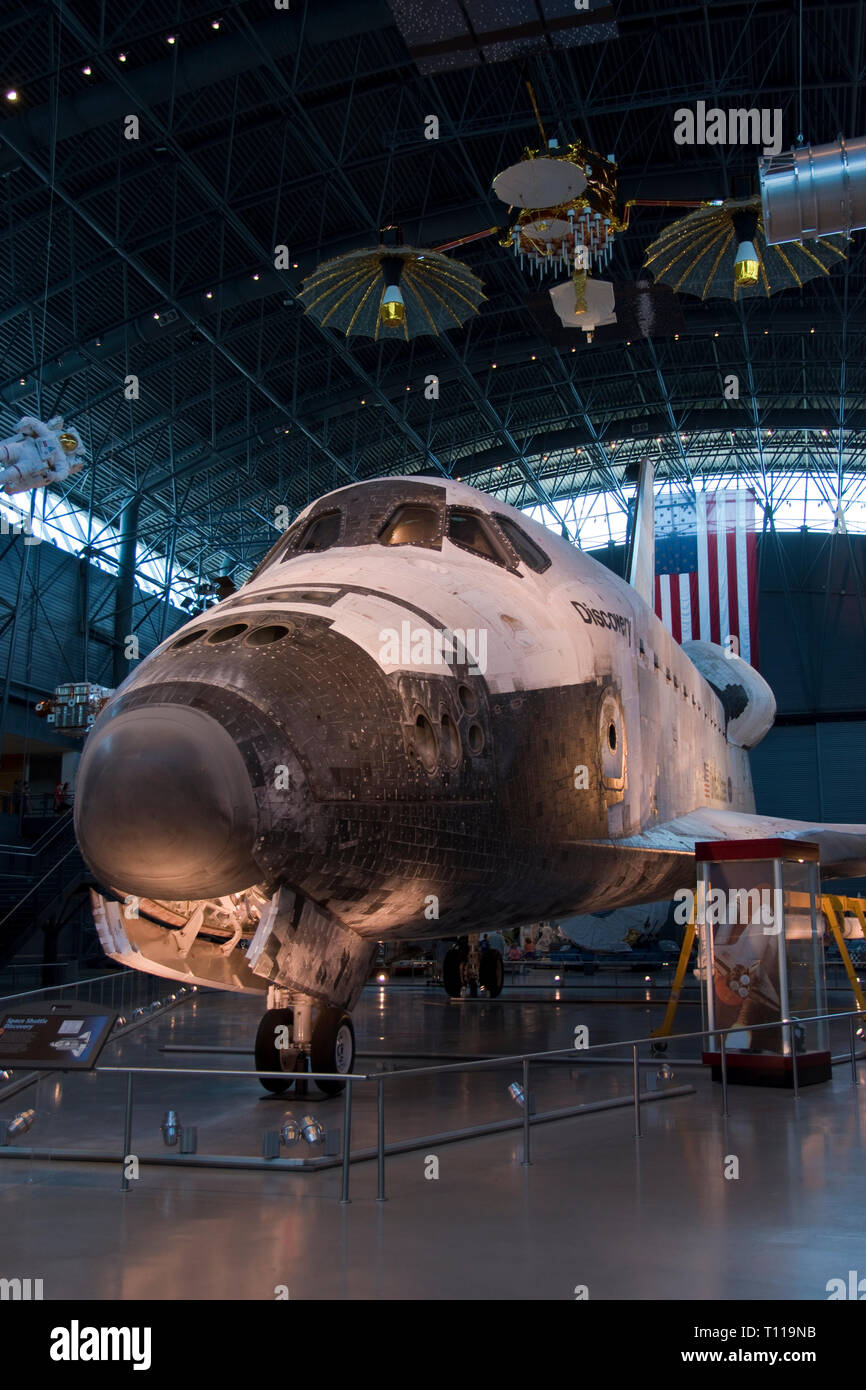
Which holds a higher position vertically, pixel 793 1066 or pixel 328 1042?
pixel 328 1042

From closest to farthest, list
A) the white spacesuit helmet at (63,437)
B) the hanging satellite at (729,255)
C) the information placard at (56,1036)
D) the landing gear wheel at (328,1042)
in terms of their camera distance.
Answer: the information placard at (56,1036) < the landing gear wheel at (328,1042) < the hanging satellite at (729,255) < the white spacesuit helmet at (63,437)

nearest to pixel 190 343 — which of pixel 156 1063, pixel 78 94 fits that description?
pixel 78 94

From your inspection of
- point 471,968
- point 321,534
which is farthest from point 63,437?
point 321,534

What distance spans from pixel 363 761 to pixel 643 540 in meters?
8.09

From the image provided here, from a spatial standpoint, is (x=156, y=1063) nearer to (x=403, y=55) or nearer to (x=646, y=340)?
(x=403, y=55)

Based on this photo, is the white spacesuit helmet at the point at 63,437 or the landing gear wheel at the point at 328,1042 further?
the white spacesuit helmet at the point at 63,437

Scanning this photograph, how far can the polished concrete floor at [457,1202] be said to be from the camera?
2.81 m

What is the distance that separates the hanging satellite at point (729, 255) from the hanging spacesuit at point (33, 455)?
26.7 feet

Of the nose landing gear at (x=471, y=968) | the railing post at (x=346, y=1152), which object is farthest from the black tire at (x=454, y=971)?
the railing post at (x=346, y=1152)

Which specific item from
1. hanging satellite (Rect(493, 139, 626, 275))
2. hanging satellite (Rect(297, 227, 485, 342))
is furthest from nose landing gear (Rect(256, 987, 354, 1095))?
hanging satellite (Rect(297, 227, 485, 342))

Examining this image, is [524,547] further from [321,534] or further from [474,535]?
[321,534]

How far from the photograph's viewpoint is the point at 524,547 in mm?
6199

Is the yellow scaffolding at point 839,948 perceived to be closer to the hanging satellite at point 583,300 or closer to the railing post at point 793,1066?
the railing post at point 793,1066
